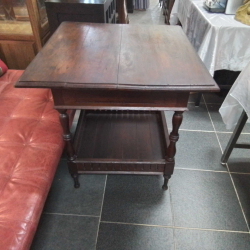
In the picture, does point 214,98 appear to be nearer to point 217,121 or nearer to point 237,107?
point 217,121

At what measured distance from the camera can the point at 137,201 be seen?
1255 millimetres

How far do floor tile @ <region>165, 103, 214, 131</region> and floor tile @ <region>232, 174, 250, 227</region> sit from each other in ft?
1.52

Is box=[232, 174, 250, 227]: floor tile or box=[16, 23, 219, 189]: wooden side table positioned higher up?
box=[16, 23, 219, 189]: wooden side table

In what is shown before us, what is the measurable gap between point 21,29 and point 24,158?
4.55 ft

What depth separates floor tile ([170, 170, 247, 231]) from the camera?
1166 millimetres

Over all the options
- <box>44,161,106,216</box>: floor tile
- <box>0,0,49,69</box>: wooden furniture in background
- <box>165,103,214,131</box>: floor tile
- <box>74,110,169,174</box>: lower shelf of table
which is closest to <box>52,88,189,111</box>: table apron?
<box>74,110,169,174</box>: lower shelf of table

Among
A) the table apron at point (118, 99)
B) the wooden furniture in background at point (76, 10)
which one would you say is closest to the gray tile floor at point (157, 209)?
the table apron at point (118, 99)

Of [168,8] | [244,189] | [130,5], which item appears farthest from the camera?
[130,5]

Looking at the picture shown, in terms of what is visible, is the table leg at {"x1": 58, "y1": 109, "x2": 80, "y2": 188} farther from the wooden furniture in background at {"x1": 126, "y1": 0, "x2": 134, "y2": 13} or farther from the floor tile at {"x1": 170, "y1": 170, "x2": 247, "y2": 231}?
the wooden furniture in background at {"x1": 126, "y1": 0, "x2": 134, "y2": 13}

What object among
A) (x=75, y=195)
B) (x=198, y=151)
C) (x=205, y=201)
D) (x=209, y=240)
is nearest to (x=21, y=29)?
(x=75, y=195)

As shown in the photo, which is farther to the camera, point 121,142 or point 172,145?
point 121,142

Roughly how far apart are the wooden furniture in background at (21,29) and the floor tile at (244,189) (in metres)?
1.85

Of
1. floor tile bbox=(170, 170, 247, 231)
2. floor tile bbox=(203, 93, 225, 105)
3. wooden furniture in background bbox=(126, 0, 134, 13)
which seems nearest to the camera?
floor tile bbox=(170, 170, 247, 231)

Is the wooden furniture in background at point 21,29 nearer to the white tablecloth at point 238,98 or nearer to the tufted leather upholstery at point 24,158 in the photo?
the tufted leather upholstery at point 24,158
